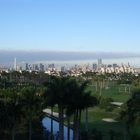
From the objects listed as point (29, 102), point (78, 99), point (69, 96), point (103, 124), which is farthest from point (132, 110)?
point (103, 124)

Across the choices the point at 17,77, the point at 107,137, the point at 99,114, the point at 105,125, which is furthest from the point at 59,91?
the point at 17,77

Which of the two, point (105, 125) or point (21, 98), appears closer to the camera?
point (21, 98)

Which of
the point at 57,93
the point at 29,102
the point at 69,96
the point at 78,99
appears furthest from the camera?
the point at 29,102

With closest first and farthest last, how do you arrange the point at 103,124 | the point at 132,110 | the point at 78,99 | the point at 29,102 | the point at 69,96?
the point at 132,110 < the point at 78,99 < the point at 69,96 < the point at 29,102 < the point at 103,124

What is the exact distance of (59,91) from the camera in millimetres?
48406

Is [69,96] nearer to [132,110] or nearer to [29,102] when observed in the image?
[132,110]

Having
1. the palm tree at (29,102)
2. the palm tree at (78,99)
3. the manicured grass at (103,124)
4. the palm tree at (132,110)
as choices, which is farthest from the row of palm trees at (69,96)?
the manicured grass at (103,124)

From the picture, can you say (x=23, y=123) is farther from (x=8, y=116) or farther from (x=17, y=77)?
(x=17, y=77)

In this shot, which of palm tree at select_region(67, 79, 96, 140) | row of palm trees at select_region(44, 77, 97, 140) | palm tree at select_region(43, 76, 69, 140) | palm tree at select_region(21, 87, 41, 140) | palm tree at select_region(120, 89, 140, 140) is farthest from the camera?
palm tree at select_region(21, 87, 41, 140)

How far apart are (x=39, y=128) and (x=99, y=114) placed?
30835 millimetres

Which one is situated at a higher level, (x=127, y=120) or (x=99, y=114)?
(x=127, y=120)

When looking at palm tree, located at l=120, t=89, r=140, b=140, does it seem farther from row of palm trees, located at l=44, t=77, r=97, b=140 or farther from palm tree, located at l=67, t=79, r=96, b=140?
row of palm trees, located at l=44, t=77, r=97, b=140

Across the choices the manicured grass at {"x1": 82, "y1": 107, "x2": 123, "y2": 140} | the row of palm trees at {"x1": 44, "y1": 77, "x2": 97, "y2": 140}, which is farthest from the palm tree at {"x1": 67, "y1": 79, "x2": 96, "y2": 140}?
the manicured grass at {"x1": 82, "y1": 107, "x2": 123, "y2": 140}

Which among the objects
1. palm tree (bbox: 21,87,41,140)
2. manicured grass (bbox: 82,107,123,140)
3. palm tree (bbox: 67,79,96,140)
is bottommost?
manicured grass (bbox: 82,107,123,140)
